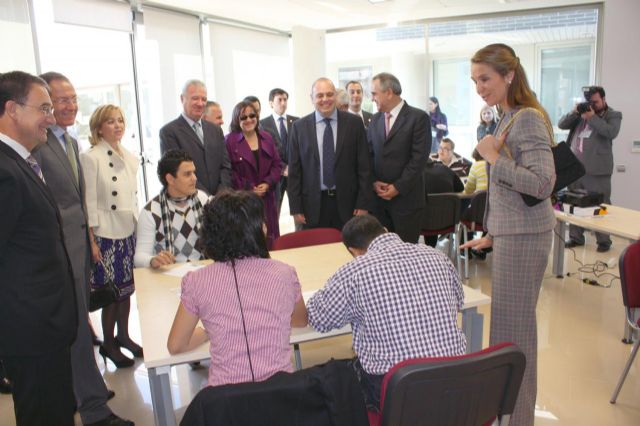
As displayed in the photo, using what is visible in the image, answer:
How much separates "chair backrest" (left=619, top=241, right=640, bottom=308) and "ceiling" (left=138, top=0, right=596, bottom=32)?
502cm

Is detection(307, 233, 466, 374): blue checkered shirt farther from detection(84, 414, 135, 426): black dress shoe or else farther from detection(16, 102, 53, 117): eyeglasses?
detection(84, 414, 135, 426): black dress shoe

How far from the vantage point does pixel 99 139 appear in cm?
342

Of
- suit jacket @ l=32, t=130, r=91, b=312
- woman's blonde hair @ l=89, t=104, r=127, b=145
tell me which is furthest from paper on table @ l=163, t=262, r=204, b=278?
woman's blonde hair @ l=89, t=104, r=127, b=145

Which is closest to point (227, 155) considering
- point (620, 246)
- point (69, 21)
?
point (69, 21)

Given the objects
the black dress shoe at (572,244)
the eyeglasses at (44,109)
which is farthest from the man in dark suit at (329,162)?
the black dress shoe at (572,244)

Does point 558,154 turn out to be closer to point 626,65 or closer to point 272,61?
point 626,65

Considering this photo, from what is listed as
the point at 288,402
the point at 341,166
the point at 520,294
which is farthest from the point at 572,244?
the point at 288,402

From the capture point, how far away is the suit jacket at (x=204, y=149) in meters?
3.82

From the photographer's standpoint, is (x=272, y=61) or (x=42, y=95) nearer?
(x=42, y=95)

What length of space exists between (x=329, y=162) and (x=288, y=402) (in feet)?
9.05

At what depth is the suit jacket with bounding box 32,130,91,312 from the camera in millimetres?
2541

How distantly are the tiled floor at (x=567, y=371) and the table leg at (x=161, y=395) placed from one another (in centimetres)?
110

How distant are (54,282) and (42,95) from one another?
73 centimetres

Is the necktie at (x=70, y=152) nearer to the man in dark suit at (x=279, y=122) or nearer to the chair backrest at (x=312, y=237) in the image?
the chair backrest at (x=312, y=237)
